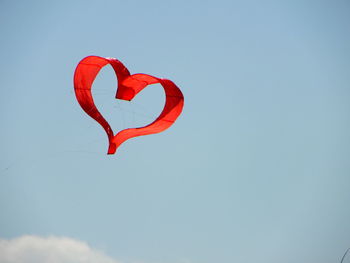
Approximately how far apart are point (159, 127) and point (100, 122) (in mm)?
3269

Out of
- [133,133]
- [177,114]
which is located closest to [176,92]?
[177,114]

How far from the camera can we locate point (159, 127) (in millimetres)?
30188

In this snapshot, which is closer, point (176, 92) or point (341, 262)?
point (176, 92)

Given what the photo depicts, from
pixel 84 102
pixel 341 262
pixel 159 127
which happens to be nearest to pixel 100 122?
pixel 84 102

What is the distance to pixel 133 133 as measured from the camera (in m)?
30.0

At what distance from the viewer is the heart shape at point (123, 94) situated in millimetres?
29422

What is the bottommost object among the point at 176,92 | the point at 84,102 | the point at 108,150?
the point at 108,150

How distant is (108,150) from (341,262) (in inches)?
865

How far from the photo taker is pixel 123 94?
30312mm

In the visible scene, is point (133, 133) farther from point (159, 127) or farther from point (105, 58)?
point (105, 58)

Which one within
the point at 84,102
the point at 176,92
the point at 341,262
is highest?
the point at 176,92

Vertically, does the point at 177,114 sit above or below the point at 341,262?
above

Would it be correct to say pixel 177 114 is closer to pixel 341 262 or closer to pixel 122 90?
pixel 122 90

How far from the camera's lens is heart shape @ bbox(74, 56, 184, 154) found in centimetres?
2942
